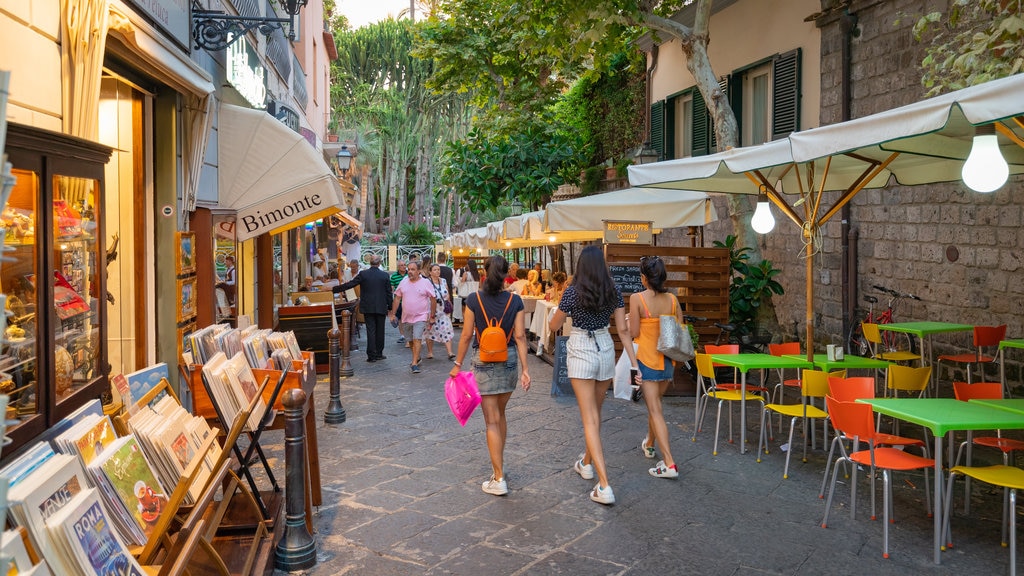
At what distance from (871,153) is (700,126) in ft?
29.4

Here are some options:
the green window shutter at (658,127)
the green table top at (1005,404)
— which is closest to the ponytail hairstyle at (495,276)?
the green table top at (1005,404)

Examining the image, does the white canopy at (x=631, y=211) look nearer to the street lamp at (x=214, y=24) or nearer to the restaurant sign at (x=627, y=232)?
the restaurant sign at (x=627, y=232)

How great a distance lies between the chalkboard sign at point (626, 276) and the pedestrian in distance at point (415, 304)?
342 cm

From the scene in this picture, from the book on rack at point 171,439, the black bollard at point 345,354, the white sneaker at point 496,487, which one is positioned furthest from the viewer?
the black bollard at point 345,354

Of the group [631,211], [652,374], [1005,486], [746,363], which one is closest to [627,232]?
[631,211]

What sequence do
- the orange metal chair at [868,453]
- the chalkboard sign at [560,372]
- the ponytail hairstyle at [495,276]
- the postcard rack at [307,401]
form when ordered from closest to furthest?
the orange metal chair at [868,453] < the postcard rack at [307,401] < the ponytail hairstyle at [495,276] < the chalkboard sign at [560,372]

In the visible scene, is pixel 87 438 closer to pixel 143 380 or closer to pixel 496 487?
pixel 143 380

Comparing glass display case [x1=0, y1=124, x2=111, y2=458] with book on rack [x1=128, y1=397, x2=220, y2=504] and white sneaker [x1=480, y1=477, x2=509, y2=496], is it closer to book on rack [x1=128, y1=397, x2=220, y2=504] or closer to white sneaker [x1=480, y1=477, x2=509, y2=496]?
book on rack [x1=128, y1=397, x2=220, y2=504]

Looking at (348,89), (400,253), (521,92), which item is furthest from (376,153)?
(521,92)

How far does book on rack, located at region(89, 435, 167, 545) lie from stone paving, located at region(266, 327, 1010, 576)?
150cm

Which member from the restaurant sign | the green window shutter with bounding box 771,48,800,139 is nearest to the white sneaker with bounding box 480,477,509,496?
the restaurant sign

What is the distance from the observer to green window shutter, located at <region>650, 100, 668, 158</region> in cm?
1762

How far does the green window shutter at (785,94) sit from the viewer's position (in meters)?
12.5

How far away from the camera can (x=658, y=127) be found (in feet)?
58.7
